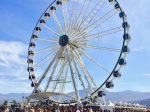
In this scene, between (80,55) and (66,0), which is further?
(66,0)

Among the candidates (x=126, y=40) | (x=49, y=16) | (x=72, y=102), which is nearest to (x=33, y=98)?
(x=72, y=102)

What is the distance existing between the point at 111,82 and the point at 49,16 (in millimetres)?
18444

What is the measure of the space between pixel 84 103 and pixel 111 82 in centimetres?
587

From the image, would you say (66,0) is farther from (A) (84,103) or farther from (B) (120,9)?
(A) (84,103)

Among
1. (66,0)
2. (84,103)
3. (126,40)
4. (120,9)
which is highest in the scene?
(66,0)

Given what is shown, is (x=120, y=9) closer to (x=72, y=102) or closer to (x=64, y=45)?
(x=64, y=45)

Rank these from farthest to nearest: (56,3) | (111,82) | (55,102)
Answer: (56,3)
(55,102)
(111,82)

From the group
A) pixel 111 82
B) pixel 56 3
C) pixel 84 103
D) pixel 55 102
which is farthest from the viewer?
pixel 56 3

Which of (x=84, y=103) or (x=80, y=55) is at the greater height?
(x=80, y=55)

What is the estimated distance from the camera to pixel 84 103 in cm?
5581

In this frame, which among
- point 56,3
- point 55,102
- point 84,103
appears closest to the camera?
point 84,103

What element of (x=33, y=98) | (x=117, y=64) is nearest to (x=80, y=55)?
(x=117, y=64)

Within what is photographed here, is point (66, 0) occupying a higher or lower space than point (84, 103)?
higher

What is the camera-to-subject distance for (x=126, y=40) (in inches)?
2109
